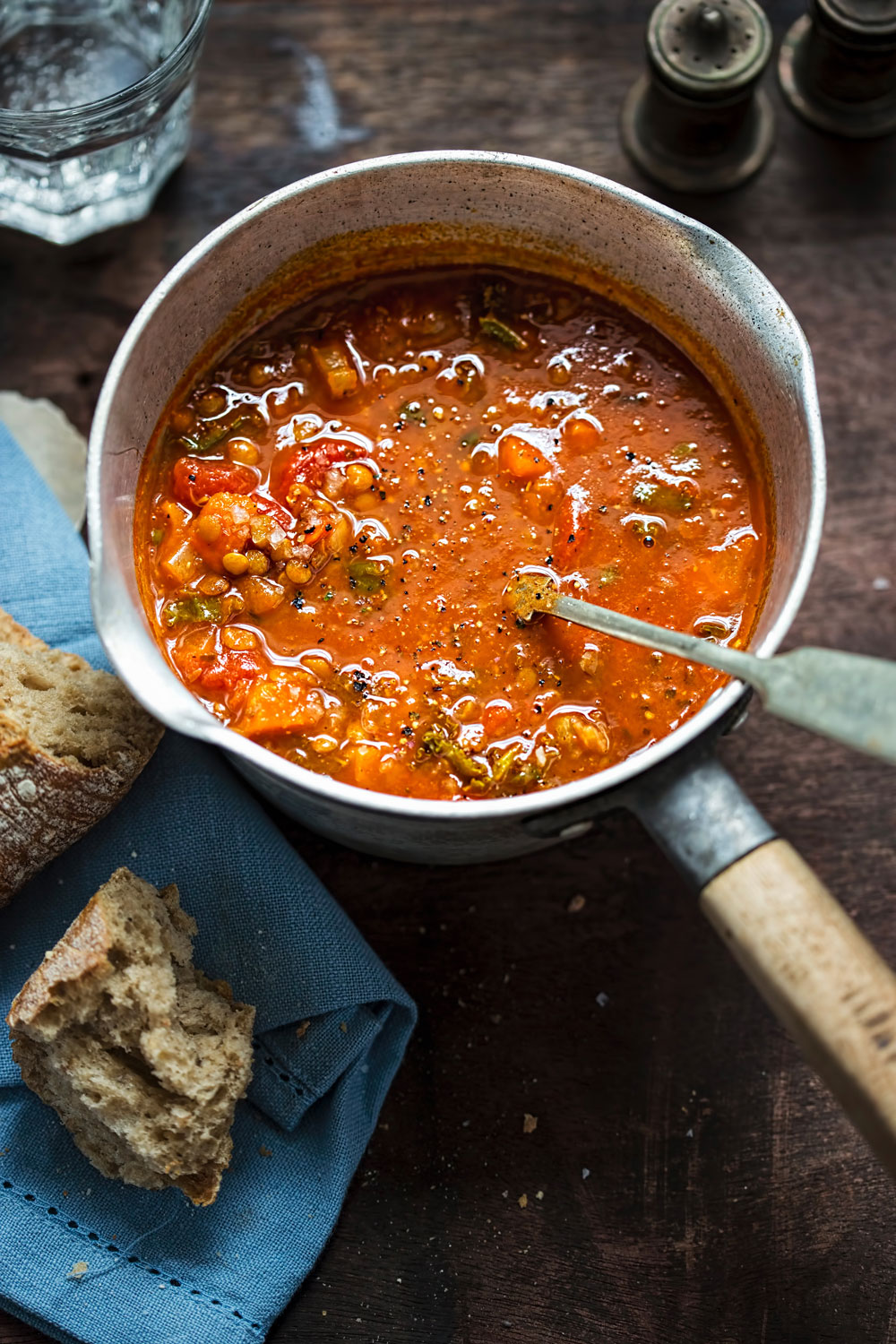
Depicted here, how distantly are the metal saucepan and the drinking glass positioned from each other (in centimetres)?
72

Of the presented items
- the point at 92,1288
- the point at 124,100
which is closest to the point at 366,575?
the point at 124,100

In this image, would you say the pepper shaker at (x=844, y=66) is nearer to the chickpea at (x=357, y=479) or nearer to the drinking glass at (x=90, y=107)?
the drinking glass at (x=90, y=107)

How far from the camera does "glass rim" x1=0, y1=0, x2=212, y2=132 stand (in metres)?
2.75

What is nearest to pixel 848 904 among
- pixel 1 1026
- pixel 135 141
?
pixel 1 1026

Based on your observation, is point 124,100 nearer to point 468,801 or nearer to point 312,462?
point 312,462

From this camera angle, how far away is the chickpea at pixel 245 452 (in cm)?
251

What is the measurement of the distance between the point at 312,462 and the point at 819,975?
1.40 m

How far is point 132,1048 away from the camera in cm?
240

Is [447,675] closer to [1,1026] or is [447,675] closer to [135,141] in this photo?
[1,1026]

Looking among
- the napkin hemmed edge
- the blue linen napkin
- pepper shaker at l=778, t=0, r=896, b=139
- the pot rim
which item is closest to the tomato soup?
the pot rim

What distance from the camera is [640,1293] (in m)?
2.62

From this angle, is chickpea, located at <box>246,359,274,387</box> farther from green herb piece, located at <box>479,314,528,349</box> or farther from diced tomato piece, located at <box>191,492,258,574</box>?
green herb piece, located at <box>479,314,528,349</box>

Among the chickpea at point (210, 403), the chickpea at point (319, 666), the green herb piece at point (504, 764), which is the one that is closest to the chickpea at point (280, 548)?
the chickpea at point (319, 666)

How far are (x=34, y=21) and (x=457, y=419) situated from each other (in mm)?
1829
